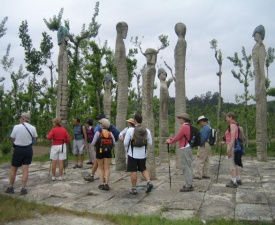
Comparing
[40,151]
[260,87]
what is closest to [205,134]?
[260,87]

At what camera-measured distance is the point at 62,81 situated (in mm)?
11922

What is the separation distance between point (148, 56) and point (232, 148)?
3.50 meters

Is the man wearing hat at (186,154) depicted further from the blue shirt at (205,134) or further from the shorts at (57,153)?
the shorts at (57,153)

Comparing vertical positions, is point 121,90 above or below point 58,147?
above

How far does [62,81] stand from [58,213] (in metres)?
6.68

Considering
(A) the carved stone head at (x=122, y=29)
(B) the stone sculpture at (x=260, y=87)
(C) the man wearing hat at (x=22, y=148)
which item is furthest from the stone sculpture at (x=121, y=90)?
(B) the stone sculpture at (x=260, y=87)

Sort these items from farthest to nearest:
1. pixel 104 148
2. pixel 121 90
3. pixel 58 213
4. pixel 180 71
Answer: pixel 180 71, pixel 121 90, pixel 104 148, pixel 58 213

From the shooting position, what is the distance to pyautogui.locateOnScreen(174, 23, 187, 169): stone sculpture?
36.6 ft

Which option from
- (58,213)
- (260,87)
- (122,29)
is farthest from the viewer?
(260,87)

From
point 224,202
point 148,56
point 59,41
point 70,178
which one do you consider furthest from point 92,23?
point 224,202

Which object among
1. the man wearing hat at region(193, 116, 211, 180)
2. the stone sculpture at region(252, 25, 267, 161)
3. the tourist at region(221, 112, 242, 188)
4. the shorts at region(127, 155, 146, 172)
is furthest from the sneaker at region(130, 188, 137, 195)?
the stone sculpture at region(252, 25, 267, 161)

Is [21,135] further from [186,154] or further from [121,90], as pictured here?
[121,90]

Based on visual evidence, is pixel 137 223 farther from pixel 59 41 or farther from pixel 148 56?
pixel 59 41

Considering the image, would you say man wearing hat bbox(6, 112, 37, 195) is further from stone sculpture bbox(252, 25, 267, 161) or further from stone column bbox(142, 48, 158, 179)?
stone sculpture bbox(252, 25, 267, 161)
